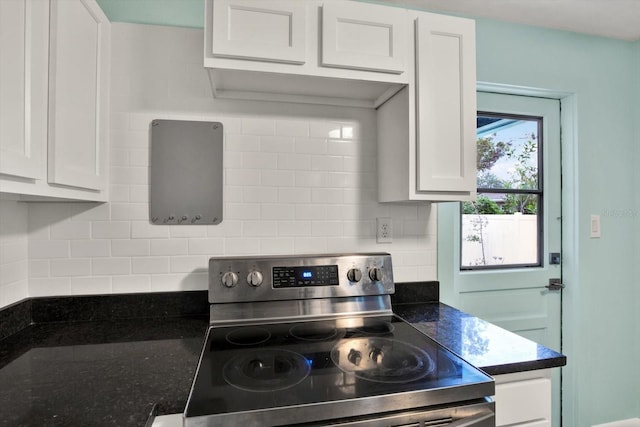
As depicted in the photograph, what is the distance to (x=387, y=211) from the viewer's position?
1.70 meters

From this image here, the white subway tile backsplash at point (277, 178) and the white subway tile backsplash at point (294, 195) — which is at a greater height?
the white subway tile backsplash at point (277, 178)

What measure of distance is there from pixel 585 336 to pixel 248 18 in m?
2.50

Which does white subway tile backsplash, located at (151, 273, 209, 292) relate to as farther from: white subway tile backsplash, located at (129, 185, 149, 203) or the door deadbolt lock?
the door deadbolt lock

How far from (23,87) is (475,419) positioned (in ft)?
4.82

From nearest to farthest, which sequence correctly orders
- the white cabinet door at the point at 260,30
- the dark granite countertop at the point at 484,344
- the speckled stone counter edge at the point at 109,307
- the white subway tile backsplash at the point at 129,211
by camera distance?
the dark granite countertop at the point at 484,344, the white cabinet door at the point at 260,30, the speckled stone counter edge at the point at 109,307, the white subway tile backsplash at the point at 129,211

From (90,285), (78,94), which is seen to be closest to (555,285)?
(90,285)

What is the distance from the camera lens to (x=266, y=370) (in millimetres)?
963

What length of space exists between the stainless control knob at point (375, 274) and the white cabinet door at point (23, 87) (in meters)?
1.21

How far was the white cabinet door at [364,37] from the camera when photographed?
1276mm

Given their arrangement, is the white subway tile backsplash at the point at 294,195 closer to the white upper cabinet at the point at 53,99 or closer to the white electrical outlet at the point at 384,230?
the white electrical outlet at the point at 384,230

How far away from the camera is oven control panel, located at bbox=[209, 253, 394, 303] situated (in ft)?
4.50

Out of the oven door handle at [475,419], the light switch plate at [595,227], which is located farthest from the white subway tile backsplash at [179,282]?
the light switch plate at [595,227]

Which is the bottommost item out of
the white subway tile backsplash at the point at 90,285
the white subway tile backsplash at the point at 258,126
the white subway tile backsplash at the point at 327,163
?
the white subway tile backsplash at the point at 90,285

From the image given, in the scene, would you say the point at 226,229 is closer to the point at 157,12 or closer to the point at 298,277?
the point at 298,277
